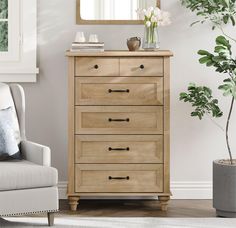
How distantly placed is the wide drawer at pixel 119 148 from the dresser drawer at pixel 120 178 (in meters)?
0.06

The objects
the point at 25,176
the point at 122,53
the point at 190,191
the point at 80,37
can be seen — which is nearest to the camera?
the point at 25,176

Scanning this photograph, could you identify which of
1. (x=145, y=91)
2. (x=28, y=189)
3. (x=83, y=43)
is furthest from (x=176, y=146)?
(x=28, y=189)

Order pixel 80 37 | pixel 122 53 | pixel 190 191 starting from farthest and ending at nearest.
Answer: pixel 190 191
pixel 80 37
pixel 122 53

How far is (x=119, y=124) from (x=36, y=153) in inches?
25.7

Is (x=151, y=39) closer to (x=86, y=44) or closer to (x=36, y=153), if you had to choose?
(x=86, y=44)

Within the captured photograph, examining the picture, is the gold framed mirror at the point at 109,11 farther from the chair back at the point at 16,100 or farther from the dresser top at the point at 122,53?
the chair back at the point at 16,100

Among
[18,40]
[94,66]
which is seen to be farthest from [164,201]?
[18,40]

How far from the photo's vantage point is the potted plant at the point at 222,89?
4938mm

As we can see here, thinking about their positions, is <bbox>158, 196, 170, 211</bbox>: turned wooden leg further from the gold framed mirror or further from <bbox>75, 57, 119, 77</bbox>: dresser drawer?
the gold framed mirror

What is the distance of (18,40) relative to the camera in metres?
5.53

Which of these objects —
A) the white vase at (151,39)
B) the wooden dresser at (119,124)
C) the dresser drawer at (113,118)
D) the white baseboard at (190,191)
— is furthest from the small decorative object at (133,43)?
the white baseboard at (190,191)

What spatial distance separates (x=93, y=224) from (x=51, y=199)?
1.14 feet

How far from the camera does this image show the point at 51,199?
4.66m

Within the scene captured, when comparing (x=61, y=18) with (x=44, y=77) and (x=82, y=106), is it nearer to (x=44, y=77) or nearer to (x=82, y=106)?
(x=44, y=77)
